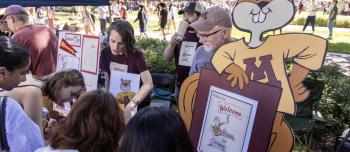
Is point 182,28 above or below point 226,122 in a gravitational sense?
above

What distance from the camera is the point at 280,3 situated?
5.90 ft

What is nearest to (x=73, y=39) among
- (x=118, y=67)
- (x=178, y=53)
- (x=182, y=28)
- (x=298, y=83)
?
(x=118, y=67)

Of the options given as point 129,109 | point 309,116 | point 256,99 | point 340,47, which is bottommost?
point 309,116

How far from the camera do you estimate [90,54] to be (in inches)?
110

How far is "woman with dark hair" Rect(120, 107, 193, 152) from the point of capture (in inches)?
48.1

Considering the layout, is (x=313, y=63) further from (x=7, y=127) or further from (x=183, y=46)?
(x=183, y=46)

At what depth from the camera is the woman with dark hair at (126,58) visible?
2.52m

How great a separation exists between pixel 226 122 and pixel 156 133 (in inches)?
27.0

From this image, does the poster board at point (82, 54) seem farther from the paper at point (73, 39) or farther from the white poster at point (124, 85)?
the white poster at point (124, 85)

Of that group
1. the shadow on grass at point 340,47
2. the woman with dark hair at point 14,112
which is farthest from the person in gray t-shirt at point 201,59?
the shadow on grass at point 340,47

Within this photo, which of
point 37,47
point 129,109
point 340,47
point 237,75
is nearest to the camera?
point 237,75

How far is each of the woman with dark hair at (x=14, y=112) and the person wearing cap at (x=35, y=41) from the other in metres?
2.08

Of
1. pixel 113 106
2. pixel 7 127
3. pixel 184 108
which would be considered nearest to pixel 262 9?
pixel 184 108

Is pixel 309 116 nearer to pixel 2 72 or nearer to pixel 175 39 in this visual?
pixel 175 39
